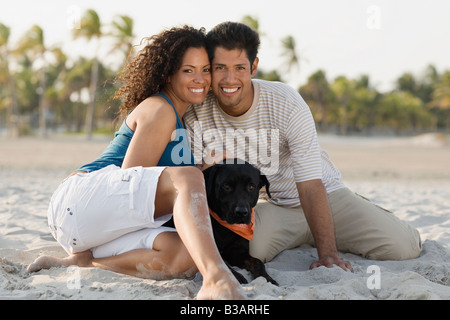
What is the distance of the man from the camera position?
3717 mm

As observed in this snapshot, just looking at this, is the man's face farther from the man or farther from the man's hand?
the man's hand

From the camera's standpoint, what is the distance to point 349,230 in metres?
4.12

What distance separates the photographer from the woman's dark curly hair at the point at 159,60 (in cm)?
356

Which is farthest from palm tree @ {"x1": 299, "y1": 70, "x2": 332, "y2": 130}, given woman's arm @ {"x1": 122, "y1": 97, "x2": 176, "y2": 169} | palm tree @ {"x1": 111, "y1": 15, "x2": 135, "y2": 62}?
woman's arm @ {"x1": 122, "y1": 97, "x2": 176, "y2": 169}

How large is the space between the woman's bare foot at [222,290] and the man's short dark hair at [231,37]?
201cm

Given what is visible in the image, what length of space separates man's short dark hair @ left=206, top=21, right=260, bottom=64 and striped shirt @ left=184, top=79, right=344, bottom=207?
361mm

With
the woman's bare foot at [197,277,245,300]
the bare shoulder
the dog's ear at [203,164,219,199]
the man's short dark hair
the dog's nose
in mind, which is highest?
the man's short dark hair

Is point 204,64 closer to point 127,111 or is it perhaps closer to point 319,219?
point 127,111

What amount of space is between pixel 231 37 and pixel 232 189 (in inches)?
48.1

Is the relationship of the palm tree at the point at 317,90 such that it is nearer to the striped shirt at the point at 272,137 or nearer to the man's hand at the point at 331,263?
the striped shirt at the point at 272,137

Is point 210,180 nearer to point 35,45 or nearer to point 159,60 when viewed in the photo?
point 159,60

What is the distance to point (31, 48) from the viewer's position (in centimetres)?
3556

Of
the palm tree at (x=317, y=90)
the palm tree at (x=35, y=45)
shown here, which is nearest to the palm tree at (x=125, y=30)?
the palm tree at (x=35, y=45)

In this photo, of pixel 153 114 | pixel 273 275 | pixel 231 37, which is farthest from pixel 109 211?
pixel 231 37
